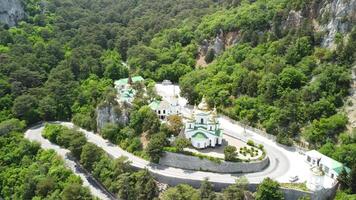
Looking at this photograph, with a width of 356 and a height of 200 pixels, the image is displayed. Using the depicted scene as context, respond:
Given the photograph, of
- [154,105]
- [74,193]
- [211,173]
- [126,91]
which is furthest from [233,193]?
[126,91]

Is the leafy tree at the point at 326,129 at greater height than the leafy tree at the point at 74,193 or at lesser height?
greater

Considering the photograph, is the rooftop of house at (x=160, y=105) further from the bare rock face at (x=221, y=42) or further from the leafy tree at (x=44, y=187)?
the bare rock face at (x=221, y=42)

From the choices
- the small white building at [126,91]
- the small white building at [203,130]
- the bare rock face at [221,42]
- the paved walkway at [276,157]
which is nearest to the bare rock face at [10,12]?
the small white building at [126,91]

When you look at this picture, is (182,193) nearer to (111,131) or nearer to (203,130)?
(203,130)

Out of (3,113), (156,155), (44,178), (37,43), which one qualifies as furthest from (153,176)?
(37,43)

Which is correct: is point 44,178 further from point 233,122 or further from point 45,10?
point 45,10

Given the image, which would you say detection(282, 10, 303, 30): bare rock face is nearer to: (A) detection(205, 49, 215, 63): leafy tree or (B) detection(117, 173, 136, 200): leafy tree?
(A) detection(205, 49, 215, 63): leafy tree
